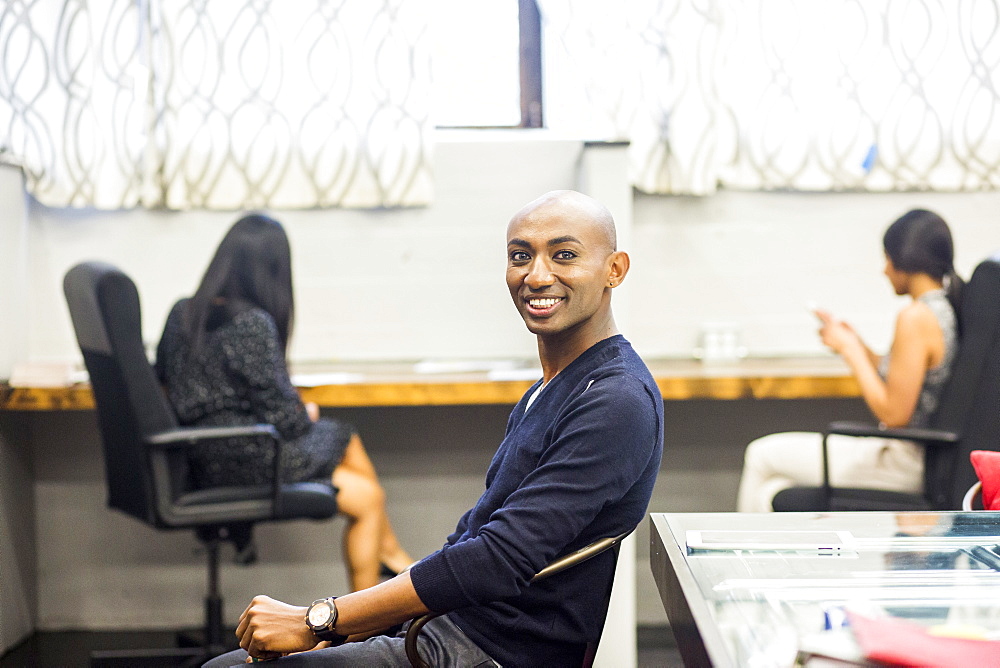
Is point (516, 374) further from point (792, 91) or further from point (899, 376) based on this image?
point (792, 91)

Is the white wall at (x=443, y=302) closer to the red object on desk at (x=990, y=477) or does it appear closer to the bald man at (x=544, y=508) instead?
the red object on desk at (x=990, y=477)

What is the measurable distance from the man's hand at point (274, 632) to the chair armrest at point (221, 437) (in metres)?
1.19

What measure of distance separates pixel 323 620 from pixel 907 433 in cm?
173

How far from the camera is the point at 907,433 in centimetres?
235

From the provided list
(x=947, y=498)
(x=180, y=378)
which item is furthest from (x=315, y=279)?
(x=947, y=498)

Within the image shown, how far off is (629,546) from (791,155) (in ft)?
5.42

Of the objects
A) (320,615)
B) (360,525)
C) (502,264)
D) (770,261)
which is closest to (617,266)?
(320,615)

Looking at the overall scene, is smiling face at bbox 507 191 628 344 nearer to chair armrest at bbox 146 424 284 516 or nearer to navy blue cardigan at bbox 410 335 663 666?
navy blue cardigan at bbox 410 335 663 666

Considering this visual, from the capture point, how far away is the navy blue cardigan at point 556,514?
1182 mm

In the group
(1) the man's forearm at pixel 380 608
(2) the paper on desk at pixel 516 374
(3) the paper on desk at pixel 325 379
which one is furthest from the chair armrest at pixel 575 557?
(3) the paper on desk at pixel 325 379

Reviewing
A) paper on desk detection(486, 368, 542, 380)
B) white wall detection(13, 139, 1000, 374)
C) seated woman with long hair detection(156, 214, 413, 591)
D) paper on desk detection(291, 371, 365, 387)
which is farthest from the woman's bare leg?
white wall detection(13, 139, 1000, 374)

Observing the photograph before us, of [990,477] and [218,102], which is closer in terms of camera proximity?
[990,477]

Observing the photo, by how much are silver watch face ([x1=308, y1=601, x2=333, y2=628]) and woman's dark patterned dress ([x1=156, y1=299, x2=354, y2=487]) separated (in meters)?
1.29

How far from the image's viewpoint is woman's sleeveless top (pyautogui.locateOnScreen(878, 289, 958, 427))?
95.2 inches
